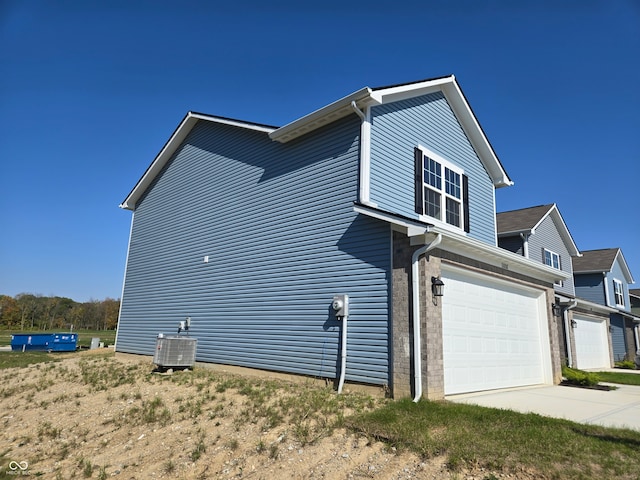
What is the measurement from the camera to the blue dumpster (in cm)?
2344

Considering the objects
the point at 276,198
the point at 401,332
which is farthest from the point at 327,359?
the point at 276,198

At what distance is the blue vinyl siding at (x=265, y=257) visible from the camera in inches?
315

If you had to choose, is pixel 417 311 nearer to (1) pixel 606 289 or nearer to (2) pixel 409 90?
(2) pixel 409 90

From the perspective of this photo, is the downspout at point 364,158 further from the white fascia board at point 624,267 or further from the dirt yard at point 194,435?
the white fascia board at point 624,267

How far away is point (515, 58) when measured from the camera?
36.5 feet

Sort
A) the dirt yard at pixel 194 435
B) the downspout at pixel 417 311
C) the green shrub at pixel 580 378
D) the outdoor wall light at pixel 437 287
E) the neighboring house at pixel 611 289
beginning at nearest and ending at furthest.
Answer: the dirt yard at pixel 194 435, the downspout at pixel 417 311, the outdoor wall light at pixel 437 287, the green shrub at pixel 580 378, the neighboring house at pixel 611 289

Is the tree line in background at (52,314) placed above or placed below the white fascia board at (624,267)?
below

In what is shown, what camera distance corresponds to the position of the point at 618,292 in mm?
26797

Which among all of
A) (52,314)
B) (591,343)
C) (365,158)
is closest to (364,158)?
(365,158)

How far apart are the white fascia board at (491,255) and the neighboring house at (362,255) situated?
5 cm

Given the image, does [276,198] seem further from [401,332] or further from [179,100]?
[179,100]

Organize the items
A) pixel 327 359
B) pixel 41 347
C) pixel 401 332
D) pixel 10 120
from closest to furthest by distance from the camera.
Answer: pixel 401 332 → pixel 327 359 → pixel 10 120 → pixel 41 347

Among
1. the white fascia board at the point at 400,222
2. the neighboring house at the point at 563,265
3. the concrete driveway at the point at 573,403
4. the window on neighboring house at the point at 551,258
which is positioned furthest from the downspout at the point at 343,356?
the window on neighboring house at the point at 551,258

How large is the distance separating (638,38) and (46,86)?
55.8 feet
